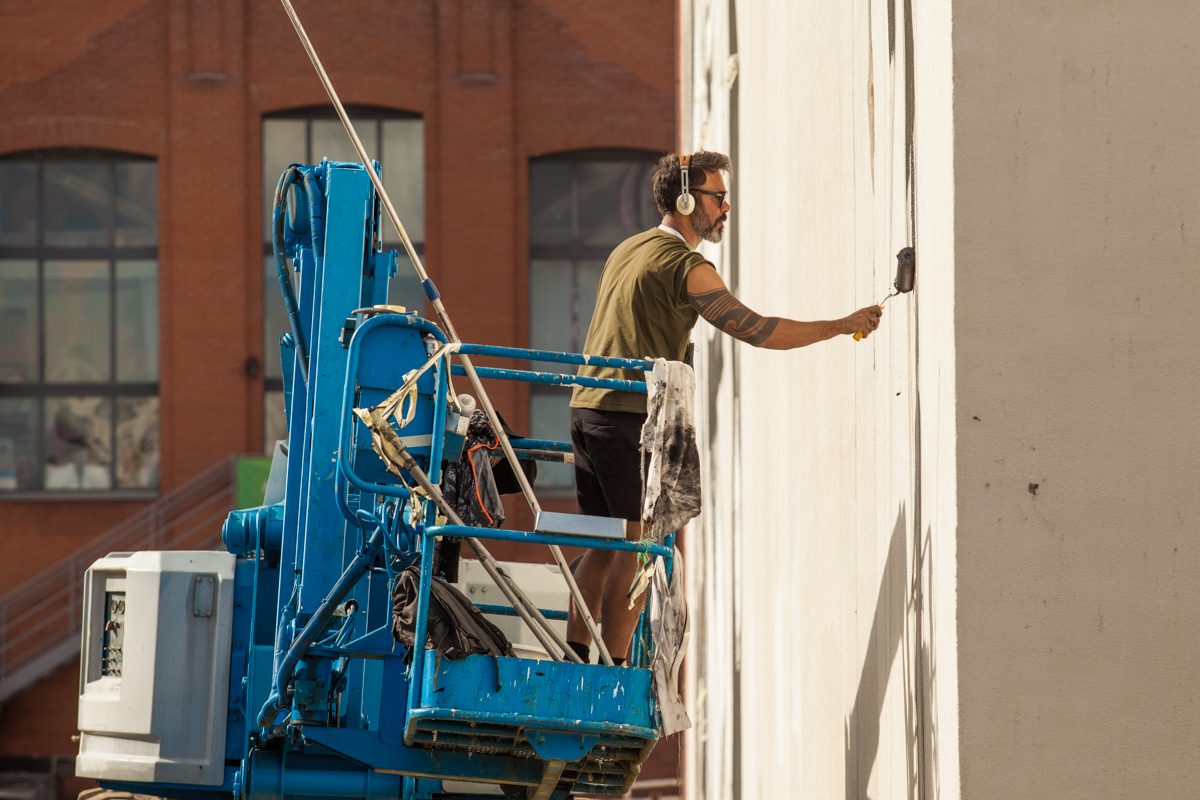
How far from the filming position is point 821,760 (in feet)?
17.3

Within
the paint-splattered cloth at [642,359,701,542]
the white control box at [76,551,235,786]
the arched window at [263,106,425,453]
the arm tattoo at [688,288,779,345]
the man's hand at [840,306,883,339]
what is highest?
the arched window at [263,106,425,453]

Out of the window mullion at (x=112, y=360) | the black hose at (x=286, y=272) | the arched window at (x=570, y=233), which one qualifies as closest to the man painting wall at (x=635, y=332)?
the black hose at (x=286, y=272)

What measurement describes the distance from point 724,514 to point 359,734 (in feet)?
15.2

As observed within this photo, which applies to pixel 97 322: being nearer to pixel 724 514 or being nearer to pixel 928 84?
pixel 724 514

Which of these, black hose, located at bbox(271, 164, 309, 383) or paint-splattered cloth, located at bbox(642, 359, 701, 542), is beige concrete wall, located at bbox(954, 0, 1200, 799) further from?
black hose, located at bbox(271, 164, 309, 383)

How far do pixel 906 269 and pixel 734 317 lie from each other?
2.57ft

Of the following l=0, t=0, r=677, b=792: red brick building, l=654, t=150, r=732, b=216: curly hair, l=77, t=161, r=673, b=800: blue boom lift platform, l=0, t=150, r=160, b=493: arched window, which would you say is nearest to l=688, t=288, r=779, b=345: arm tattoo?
l=77, t=161, r=673, b=800: blue boom lift platform

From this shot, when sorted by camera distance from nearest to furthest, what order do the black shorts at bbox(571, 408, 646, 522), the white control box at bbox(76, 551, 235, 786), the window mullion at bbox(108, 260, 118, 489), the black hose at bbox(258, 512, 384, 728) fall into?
the black hose at bbox(258, 512, 384, 728) → the black shorts at bbox(571, 408, 646, 522) → the white control box at bbox(76, 551, 235, 786) → the window mullion at bbox(108, 260, 118, 489)

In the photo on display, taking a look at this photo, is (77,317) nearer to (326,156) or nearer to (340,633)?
(326,156)

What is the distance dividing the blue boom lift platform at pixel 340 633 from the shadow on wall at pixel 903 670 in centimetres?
67

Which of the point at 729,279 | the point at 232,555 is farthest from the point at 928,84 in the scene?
the point at 729,279

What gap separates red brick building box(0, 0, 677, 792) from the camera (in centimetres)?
1831

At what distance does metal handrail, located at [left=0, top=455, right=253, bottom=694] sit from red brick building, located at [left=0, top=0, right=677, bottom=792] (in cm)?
27

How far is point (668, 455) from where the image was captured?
3.79 meters
